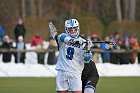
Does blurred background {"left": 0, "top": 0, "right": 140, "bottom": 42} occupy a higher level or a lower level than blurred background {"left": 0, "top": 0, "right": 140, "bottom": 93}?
higher

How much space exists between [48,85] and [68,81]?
30.1 ft

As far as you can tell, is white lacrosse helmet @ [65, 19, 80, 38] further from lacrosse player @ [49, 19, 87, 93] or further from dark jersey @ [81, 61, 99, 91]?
dark jersey @ [81, 61, 99, 91]

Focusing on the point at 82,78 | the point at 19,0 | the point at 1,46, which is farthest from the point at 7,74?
the point at 19,0

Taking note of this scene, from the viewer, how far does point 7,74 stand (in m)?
28.3

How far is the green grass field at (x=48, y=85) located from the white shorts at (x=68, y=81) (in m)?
6.76

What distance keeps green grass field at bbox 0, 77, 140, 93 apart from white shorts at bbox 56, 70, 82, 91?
266 inches

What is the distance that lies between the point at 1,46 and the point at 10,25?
2217cm

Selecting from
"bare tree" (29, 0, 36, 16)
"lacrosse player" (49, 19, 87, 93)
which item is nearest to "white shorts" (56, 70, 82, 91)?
"lacrosse player" (49, 19, 87, 93)

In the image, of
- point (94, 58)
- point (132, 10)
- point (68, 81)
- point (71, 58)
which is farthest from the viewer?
point (132, 10)

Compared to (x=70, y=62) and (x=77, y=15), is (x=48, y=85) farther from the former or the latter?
(x=77, y=15)

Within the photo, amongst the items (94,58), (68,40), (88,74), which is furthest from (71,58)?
(94,58)

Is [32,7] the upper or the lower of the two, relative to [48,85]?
upper

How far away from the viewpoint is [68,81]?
15453 mm

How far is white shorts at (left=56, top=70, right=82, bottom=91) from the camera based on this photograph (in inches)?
606
